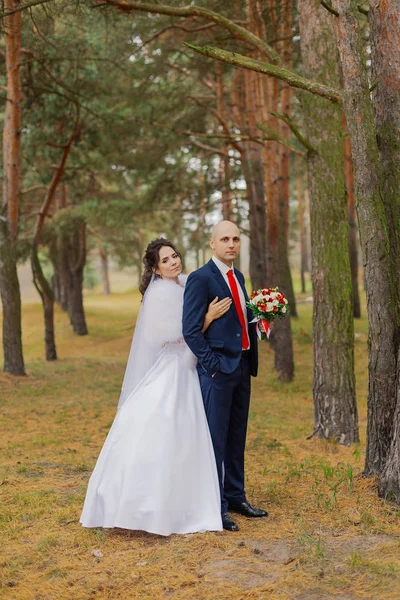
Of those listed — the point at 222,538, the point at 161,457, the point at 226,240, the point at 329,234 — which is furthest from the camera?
the point at 329,234

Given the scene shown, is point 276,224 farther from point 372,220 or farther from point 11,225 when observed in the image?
point 372,220

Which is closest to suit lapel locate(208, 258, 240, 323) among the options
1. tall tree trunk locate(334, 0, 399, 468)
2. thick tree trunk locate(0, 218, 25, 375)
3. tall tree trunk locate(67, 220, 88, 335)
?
tall tree trunk locate(334, 0, 399, 468)

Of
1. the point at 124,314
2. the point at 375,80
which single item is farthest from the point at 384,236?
the point at 124,314

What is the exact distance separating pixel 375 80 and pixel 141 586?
4.61 m

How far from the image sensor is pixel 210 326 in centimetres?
547

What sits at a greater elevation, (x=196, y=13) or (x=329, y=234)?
(x=196, y=13)

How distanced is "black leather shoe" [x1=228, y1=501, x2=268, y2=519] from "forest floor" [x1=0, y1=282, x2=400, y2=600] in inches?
4.1

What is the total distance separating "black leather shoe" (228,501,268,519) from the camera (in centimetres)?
572

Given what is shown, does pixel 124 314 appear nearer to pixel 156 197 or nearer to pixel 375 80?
pixel 156 197

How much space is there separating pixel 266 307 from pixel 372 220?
52.9 inches

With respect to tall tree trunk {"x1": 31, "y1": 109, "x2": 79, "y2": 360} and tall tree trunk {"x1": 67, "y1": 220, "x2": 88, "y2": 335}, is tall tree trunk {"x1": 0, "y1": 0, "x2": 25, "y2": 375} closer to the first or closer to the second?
tall tree trunk {"x1": 31, "y1": 109, "x2": 79, "y2": 360}

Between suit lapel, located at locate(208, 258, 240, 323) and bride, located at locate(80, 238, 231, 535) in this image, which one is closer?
bride, located at locate(80, 238, 231, 535)

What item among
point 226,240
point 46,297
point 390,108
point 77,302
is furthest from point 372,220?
point 77,302

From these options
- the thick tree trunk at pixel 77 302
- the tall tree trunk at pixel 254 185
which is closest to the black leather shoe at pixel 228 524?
the tall tree trunk at pixel 254 185
